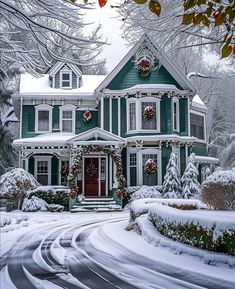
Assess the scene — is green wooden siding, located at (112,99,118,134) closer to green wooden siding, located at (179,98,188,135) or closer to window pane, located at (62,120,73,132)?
window pane, located at (62,120,73,132)

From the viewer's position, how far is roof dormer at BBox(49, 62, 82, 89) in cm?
2806

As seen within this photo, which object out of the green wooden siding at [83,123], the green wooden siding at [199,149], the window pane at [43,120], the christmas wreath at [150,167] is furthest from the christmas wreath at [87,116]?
the green wooden siding at [199,149]

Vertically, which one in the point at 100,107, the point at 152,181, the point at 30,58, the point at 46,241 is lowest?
the point at 46,241

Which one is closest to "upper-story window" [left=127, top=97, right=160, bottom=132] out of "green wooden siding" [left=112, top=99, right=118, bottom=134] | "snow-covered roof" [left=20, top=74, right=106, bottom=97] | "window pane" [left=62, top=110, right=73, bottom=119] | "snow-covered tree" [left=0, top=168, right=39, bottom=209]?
"green wooden siding" [left=112, top=99, right=118, bottom=134]

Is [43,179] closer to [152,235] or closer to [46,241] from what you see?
[46,241]

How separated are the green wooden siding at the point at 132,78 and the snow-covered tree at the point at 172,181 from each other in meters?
5.30

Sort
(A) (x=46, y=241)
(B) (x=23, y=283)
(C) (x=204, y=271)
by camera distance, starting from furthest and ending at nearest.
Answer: (A) (x=46, y=241), (C) (x=204, y=271), (B) (x=23, y=283)

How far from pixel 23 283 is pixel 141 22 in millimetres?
9733

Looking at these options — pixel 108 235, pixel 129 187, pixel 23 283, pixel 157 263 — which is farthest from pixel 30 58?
pixel 129 187

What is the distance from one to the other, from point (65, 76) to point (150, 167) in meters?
9.49

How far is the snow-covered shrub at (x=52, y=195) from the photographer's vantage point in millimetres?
23062

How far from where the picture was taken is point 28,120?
1050 inches

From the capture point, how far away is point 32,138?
25.6 m

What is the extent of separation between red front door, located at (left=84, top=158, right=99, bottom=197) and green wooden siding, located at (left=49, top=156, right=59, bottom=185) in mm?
2503
